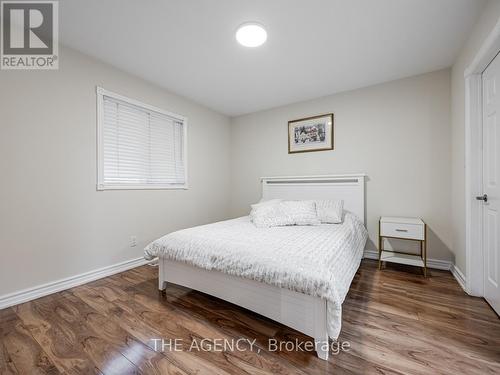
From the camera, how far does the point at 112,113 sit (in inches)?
101

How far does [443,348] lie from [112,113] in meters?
3.60

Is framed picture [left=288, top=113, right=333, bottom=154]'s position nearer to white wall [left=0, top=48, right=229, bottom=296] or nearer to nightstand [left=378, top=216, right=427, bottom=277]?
nightstand [left=378, top=216, right=427, bottom=277]

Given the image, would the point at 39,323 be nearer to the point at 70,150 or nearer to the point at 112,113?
the point at 70,150

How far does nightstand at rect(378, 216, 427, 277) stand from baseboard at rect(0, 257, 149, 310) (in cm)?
308

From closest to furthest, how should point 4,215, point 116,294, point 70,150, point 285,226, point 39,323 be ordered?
point 39,323 < point 4,215 < point 116,294 < point 70,150 < point 285,226

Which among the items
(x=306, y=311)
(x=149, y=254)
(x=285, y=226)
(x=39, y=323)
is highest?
(x=285, y=226)

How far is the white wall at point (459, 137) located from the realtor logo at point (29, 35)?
3.50 meters

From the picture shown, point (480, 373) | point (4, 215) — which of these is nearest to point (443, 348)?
point (480, 373)

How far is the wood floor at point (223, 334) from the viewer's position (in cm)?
122

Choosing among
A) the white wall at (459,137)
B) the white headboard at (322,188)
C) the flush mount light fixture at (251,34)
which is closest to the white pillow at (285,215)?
the white headboard at (322,188)

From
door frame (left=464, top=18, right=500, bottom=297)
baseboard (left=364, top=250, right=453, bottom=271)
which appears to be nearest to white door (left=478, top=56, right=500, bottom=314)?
door frame (left=464, top=18, right=500, bottom=297)

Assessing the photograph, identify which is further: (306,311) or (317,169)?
(317,169)

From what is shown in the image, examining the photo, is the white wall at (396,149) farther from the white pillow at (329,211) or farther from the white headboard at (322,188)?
the white pillow at (329,211)

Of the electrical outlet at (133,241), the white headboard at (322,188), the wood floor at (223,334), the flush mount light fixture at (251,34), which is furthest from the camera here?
the white headboard at (322,188)
